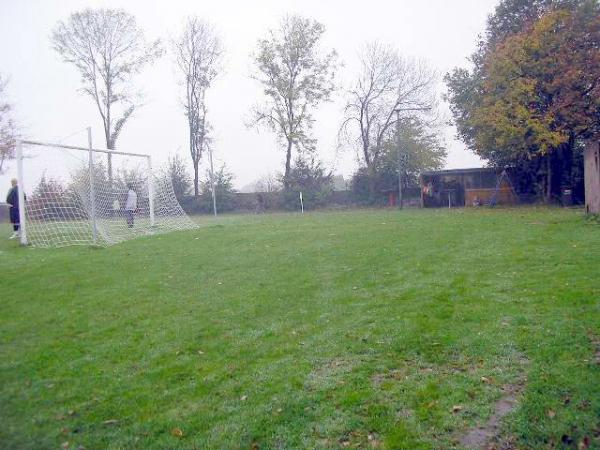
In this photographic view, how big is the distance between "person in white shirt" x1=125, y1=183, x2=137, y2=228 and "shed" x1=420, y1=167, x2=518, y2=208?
19.7 meters

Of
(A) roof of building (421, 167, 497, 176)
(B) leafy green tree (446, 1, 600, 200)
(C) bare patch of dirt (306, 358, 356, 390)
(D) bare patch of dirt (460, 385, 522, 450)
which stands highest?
(B) leafy green tree (446, 1, 600, 200)

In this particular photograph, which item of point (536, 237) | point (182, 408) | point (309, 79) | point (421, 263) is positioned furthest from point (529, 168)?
point (182, 408)

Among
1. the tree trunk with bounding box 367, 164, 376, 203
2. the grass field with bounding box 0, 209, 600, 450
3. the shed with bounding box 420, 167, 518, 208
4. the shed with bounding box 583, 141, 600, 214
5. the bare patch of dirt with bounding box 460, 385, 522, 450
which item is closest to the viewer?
the bare patch of dirt with bounding box 460, 385, 522, 450

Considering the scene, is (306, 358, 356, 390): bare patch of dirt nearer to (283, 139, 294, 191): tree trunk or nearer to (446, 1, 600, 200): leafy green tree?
(446, 1, 600, 200): leafy green tree

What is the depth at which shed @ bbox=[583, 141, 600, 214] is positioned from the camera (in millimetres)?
15984

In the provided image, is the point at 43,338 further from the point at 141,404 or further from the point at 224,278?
the point at 224,278

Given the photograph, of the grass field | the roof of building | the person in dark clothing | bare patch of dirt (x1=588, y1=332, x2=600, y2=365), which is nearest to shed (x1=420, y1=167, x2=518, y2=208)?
the roof of building

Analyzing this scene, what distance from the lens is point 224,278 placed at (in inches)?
360

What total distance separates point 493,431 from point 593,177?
1505 cm

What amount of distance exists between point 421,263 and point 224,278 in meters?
3.40

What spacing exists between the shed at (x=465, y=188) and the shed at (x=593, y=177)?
47.3ft

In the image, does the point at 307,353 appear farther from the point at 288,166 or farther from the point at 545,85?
the point at 288,166

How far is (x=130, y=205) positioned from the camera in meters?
19.4

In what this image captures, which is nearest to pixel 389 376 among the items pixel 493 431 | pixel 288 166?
pixel 493 431
